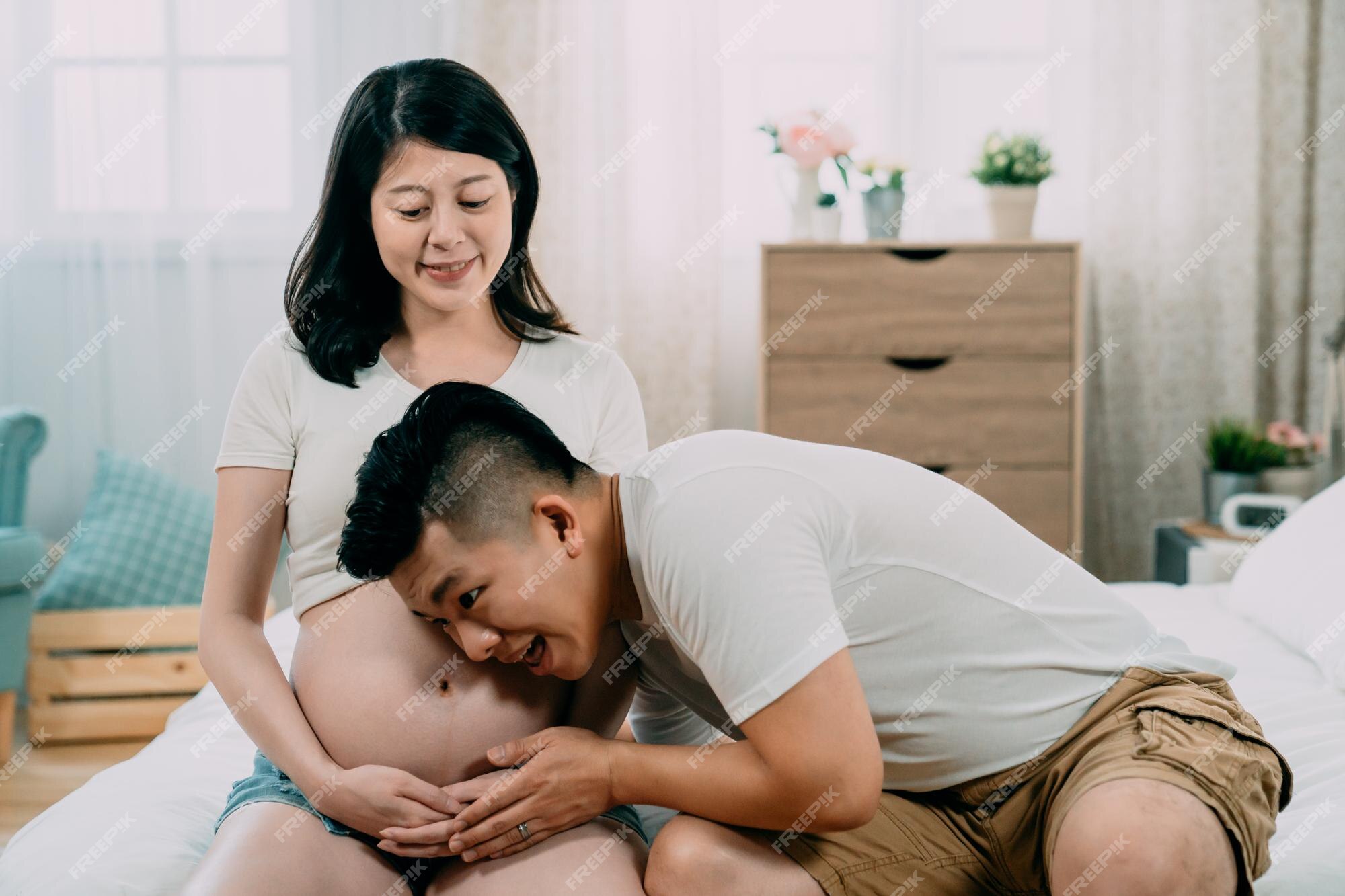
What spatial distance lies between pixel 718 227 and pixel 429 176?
1849 millimetres

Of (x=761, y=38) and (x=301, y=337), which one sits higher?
(x=761, y=38)

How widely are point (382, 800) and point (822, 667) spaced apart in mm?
441

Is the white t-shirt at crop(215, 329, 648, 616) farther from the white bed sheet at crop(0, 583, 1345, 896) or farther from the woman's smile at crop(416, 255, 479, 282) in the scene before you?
the white bed sheet at crop(0, 583, 1345, 896)

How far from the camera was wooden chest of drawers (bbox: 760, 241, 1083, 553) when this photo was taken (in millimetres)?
2604

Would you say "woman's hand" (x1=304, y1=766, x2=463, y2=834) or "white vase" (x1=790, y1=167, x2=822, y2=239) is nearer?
"woman's hand" (x1=304, y1=766, x2=463, y2=834)

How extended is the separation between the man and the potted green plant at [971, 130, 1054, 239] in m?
1.77

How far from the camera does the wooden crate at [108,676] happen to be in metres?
2.57

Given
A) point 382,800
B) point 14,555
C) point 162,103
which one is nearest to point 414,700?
point 382,800

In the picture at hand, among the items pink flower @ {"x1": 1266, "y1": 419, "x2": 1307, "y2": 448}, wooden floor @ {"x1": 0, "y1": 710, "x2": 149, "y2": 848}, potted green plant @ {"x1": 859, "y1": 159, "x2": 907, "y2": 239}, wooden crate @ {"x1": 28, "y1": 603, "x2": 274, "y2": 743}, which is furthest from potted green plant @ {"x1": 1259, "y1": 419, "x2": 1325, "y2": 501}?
wooden floor @ {"x1": 0, "y1": 710, "x2": 149, "y2": 848}

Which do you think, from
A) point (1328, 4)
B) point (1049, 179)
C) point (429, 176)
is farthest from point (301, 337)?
point (1328, 4)

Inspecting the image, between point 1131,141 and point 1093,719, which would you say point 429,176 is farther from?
point 1131,141

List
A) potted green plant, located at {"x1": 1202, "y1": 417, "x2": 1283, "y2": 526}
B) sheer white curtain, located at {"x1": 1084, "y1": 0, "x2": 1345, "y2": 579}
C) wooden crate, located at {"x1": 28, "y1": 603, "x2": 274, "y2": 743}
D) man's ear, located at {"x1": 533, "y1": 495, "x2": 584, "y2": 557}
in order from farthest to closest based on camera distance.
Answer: sheer white curtain, located at {"x1": 1084, "y1": 0, "x2": 1345, "y2": 579} < wooden crate, located at {"x1": 28, "y1": 603, "x2": 274, "y2": 743} < potted green plant, located at {"x1": 1202, "y1": 417, "x2": 1283, "y2": 526} < man's ear, located at {"x1": 533, "y1": 495, "x2": 584, "y2": 557}

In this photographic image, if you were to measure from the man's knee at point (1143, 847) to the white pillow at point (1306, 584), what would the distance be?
0.75 m

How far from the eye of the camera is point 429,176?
122 cm
